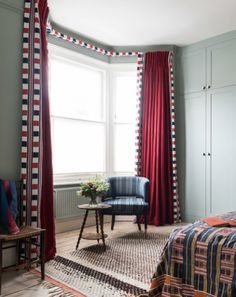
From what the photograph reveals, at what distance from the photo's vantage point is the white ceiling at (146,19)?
3.57m

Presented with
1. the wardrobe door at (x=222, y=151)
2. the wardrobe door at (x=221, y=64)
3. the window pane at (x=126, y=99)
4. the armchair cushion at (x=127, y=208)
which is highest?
the wardrobe door at (x=221, y=64)

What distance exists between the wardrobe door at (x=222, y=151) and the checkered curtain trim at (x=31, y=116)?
2598mm

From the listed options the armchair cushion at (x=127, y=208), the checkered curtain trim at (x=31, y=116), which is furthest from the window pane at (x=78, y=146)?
the checkered curtain trim at (x=31, y=116)

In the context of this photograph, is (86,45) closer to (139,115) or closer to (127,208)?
(139,115)

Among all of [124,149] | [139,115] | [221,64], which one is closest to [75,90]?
[139,115]

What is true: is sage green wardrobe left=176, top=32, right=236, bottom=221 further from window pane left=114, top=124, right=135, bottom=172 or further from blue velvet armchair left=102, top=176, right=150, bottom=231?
blue velvet armchair left=102, top=176, right=150, bottom=231

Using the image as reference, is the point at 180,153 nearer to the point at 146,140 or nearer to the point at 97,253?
the point at 146,140

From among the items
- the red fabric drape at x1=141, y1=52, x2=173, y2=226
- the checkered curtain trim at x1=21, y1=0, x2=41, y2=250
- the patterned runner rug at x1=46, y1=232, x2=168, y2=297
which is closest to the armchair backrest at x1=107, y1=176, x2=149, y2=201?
the red fabric drape at x1=141, y1=52, x2=173, y2=226

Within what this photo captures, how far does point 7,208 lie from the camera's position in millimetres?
2596

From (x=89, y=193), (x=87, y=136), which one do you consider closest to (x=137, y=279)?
(x=89, y=193)

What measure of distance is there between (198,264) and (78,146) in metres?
3.00

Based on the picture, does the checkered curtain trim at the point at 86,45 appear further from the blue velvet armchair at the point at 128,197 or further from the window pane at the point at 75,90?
the blue velvet armchair at the point at 128,197

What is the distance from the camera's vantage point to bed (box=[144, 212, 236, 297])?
177 cm

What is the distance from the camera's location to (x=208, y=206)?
449cm
